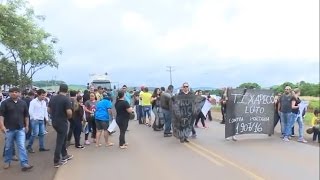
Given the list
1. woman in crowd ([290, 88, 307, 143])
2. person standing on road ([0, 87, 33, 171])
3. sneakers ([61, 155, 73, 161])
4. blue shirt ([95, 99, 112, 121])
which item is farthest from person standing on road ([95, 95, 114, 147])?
woman in crowd ([290, 88, 307, 143])

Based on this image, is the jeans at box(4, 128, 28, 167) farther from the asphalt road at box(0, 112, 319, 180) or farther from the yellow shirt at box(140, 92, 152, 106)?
the yellow shirt at box(140, 92, 152, 106)

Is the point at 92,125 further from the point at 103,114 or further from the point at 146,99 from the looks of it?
the point at 146,99

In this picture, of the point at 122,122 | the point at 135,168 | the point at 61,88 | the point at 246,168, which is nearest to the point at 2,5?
the point at 122,122

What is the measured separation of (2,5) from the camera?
69.1 ft

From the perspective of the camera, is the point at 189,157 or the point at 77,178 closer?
the point at 77,178

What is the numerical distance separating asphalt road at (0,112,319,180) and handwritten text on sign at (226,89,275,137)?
1.75 ft

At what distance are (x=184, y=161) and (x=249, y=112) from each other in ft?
18.0

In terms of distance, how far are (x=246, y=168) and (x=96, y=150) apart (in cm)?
501

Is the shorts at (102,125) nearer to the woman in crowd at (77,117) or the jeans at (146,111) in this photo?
the woman in crowd at (77,117)

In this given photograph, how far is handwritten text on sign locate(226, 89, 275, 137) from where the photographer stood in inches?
625

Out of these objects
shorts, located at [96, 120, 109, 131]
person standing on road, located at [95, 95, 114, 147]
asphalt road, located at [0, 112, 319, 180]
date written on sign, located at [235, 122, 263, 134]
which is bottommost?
asphalt road, located at [0, 112, 319, 180]

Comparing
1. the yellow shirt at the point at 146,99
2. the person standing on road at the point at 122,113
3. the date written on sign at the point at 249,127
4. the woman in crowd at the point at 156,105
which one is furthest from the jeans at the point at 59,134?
the yellow shirt at the point at 146,99

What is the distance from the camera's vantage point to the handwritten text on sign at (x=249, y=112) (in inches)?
625

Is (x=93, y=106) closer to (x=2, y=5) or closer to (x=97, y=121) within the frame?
(x=97, y=121)
